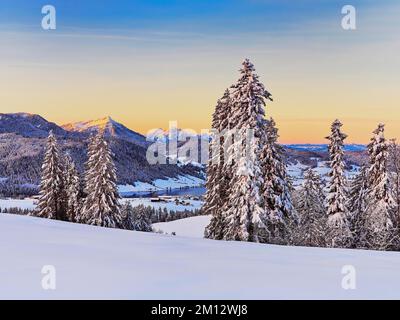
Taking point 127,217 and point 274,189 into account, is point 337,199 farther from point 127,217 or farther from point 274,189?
point 127,217

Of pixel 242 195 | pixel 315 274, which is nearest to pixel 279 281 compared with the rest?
pixel 315 274

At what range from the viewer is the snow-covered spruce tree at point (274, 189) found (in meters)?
30.5

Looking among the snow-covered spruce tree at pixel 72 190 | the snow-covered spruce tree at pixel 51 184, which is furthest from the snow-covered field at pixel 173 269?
the snow-covered spruce tree at pixel 72 190

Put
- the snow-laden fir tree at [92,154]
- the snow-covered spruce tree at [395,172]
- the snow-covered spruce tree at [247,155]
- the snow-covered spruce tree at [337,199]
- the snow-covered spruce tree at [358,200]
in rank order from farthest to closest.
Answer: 1. the snow-covered spruce tree at [358,200]
2. the snow-laden fir tree at [92,154]
3. the snow-covered spruce tree at [337,199]
4. the snow-covered spruce tree at [395,172]
5. the snow-covered spruce tree at [247,155]

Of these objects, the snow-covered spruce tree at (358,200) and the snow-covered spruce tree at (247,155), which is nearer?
the snow-covered spruce tree at (247,155)

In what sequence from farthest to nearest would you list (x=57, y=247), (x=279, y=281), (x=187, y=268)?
1. (x=57, y=247)
2. (x=187, y=268)
3. (x=279, y=281)

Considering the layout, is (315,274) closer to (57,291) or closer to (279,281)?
(279,281)

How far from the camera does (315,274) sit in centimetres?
967

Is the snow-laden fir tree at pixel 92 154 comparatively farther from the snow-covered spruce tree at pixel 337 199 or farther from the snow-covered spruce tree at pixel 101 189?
the snow-covered spruce tree at pixel 337 199

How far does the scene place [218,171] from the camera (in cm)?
3397

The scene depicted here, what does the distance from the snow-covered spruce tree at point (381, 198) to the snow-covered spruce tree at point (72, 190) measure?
1198 inches

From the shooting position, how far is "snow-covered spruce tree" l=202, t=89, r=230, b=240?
33188 mm

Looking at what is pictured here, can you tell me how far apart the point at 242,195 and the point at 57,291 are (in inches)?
876

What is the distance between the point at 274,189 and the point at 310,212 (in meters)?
18.8
